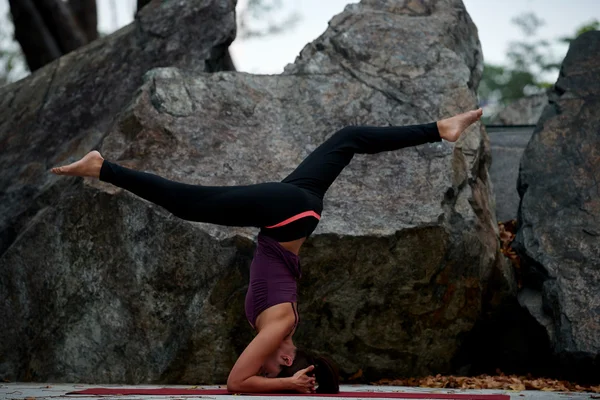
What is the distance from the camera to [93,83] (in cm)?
898

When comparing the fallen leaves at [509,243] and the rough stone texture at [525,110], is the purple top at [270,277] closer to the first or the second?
the fallen leaves at [509,243]

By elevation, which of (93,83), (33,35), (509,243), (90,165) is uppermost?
(33,35)

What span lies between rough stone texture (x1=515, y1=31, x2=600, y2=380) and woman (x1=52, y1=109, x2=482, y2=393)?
220cm

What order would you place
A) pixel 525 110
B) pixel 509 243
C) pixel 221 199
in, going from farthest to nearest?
pixel 525 110 < pixel 509 243 < pixel 221 199

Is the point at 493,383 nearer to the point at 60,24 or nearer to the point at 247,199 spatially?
the point at 247,199

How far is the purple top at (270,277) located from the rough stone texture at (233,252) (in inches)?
45.8

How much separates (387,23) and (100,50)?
329 cm

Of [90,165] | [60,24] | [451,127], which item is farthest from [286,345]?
[60,24]

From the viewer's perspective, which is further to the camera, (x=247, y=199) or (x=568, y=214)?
(x=568, y=214)

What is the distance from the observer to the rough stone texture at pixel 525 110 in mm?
13031

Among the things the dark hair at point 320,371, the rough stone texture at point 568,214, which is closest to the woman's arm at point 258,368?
the dark hair at point 320,371

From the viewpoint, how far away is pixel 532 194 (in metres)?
7.80

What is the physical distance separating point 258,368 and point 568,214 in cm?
380

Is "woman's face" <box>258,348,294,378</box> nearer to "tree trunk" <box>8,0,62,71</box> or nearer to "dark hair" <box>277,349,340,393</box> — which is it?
"dark hair" <box>277,349,340,393</box>
